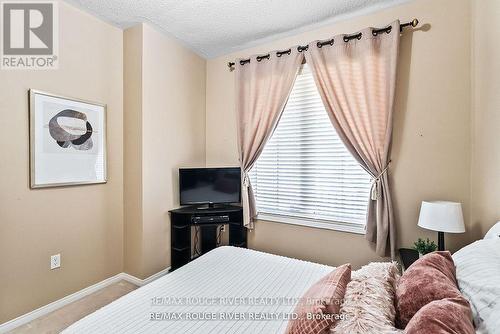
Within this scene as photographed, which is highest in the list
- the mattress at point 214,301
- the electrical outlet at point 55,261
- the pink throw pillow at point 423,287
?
the pink throw pillow at point 423,287

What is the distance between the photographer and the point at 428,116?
2.03 meters

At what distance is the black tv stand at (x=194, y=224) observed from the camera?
2703 millimetres

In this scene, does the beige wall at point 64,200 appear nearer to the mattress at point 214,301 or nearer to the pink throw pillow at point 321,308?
the mattress at point 214,301

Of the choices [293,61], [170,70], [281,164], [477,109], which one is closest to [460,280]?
[477,109]

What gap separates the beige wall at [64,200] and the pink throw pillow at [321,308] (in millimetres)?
2223

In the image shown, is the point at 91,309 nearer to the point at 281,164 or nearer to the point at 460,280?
the point at 281,164

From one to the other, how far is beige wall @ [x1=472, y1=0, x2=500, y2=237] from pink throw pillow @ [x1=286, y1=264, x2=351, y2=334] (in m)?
1.28

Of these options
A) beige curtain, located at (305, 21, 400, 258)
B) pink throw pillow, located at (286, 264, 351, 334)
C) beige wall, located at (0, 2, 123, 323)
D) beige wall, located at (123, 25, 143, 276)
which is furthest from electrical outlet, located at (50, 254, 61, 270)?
beige curtain, located at (305, 21, 400, 258)

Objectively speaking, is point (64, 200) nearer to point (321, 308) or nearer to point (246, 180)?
point (246, 180)

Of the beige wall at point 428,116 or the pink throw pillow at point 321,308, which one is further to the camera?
the beige wall at point 428,116

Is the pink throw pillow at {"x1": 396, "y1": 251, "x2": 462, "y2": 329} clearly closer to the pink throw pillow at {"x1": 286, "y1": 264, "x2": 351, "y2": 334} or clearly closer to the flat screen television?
the pink throw pillow at {"x1": 286, "y1": 264, "x2": 351, "y2": 334}

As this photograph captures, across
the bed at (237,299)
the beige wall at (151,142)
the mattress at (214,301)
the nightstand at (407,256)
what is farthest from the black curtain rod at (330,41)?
the mattress at (214,301)

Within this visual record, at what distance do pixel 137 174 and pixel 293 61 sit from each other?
2091 millimetres

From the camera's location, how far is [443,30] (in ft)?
6.47
